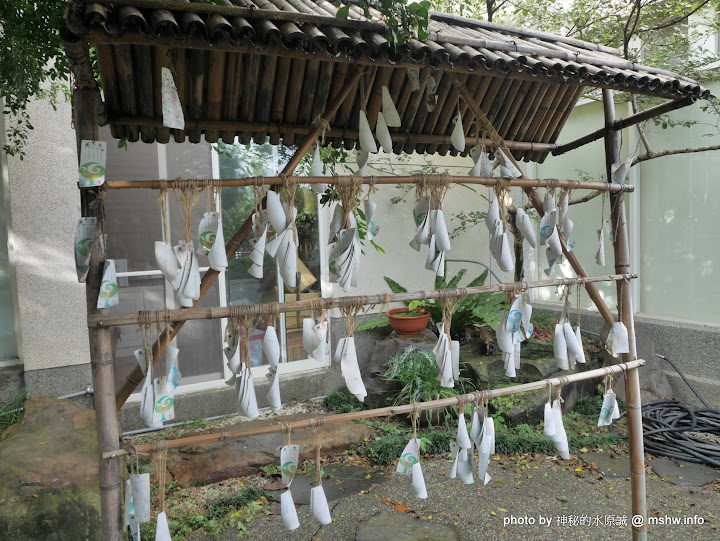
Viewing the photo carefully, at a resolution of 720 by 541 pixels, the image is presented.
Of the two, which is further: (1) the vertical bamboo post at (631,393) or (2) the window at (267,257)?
(2) the window at (267,257)

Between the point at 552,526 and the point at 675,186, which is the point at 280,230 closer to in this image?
the point at 552,526

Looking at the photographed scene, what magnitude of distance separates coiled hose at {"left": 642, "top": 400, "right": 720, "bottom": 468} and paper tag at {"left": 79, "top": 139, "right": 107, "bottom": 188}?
400 cm

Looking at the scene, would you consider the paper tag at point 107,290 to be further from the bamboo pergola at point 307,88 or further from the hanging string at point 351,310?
the hanging string at point 351,310

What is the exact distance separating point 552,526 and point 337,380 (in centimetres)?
276

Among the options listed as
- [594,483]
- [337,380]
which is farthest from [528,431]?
[337,380]

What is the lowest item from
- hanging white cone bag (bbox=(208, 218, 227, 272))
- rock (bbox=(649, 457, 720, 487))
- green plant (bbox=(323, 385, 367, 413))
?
rock (bbox=(649, 457, 720, 487))

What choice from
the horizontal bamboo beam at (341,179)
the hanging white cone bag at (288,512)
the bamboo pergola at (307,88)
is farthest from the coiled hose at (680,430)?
the hanging white cone bag at (288,512)

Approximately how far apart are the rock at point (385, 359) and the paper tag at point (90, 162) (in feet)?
11.5

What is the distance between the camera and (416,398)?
4.19 metres

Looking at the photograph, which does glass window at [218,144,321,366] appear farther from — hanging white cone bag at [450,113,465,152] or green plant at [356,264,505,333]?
hanging white cone bag at [450,113,465,152]

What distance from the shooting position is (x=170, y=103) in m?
1.55

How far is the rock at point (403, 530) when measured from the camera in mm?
2646

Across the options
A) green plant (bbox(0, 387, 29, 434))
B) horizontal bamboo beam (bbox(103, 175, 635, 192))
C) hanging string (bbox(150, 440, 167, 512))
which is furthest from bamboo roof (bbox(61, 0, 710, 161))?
green plant (bbox(0, 387, 29, 434))

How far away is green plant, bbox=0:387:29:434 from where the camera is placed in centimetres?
343
